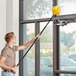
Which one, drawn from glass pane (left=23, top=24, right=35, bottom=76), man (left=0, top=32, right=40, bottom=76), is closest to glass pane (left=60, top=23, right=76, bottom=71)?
glass pane (left=23, top=24, right=35, bottom=76)

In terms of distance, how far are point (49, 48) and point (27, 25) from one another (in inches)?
28.1

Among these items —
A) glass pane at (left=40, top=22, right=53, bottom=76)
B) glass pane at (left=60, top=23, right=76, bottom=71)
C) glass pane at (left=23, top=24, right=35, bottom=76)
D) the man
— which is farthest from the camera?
glass pane at (left=23, top=24, right=35, bottom=76)

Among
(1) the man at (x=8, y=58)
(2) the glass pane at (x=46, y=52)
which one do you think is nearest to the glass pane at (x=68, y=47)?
(2) the glass pane at (x=46, y=52)

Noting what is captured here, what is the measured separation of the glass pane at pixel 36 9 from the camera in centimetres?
430

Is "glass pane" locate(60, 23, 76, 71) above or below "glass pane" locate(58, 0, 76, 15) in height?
below

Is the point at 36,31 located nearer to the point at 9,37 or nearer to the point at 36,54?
the point at 36,54

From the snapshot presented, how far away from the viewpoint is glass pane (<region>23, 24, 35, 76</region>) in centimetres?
447

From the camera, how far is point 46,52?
427 centimetres

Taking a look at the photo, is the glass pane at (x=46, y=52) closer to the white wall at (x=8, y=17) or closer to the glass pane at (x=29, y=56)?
the glass pane at (x=29, y=56)

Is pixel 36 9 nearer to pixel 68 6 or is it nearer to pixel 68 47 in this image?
pixel 68 6

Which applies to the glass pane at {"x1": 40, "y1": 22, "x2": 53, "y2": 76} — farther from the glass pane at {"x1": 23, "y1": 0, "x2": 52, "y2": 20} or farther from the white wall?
the white wall

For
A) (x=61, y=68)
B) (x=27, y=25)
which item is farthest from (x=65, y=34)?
(x=27, y=25)

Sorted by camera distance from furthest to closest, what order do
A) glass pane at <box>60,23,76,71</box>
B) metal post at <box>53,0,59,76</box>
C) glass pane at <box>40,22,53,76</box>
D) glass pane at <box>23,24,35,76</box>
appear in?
glass pane at <box>23,24,35,76</box> < glass pane at <box>40,22,53,76</box> < metal post at <box>53,0,59,76</box> < glass pane at <box>60,23,76,71</box>

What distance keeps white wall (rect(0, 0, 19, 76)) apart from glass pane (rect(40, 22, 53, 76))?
559 millimetres
